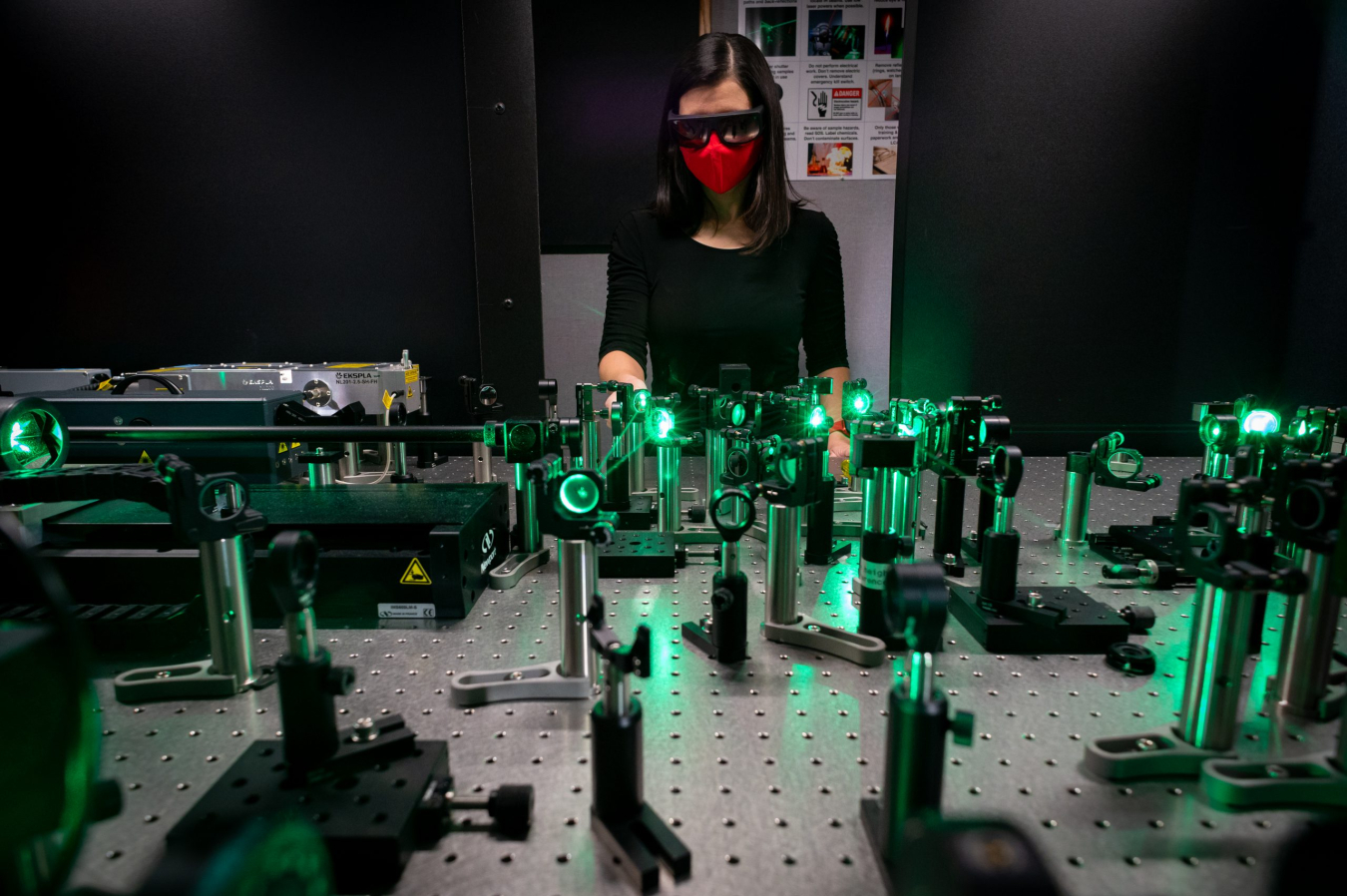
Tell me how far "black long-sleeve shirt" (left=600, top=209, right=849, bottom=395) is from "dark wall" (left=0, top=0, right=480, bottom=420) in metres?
0.89

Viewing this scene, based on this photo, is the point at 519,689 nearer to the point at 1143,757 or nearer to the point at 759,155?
the point at 1143,757

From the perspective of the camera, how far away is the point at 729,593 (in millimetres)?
966

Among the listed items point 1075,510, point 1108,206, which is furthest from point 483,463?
point 1108,206

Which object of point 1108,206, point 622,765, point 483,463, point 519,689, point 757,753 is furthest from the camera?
point 1108,206

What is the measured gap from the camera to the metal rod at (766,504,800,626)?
1024 millimetres

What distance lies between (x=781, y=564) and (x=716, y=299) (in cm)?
121

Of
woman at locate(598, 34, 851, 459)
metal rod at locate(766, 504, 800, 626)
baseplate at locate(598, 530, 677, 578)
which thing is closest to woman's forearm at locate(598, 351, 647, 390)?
woman at locate(598, 34, 851, 459)

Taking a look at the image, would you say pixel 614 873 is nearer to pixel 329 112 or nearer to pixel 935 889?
pixel 935 889

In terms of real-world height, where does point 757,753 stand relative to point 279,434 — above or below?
below

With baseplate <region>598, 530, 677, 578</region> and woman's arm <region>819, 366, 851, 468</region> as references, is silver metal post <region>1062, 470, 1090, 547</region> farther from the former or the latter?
baseplate <region>598, 530, 677, 578</region>

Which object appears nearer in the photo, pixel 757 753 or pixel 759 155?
pixel 757 753

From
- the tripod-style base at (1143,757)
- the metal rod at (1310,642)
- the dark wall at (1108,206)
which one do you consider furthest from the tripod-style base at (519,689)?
the dark wall at (1108,206)

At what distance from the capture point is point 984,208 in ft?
8.55

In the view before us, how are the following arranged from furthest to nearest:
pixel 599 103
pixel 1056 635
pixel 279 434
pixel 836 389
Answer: pixel 599 103
pixel 836 389
pixel 279 434
pixel 1056 635
